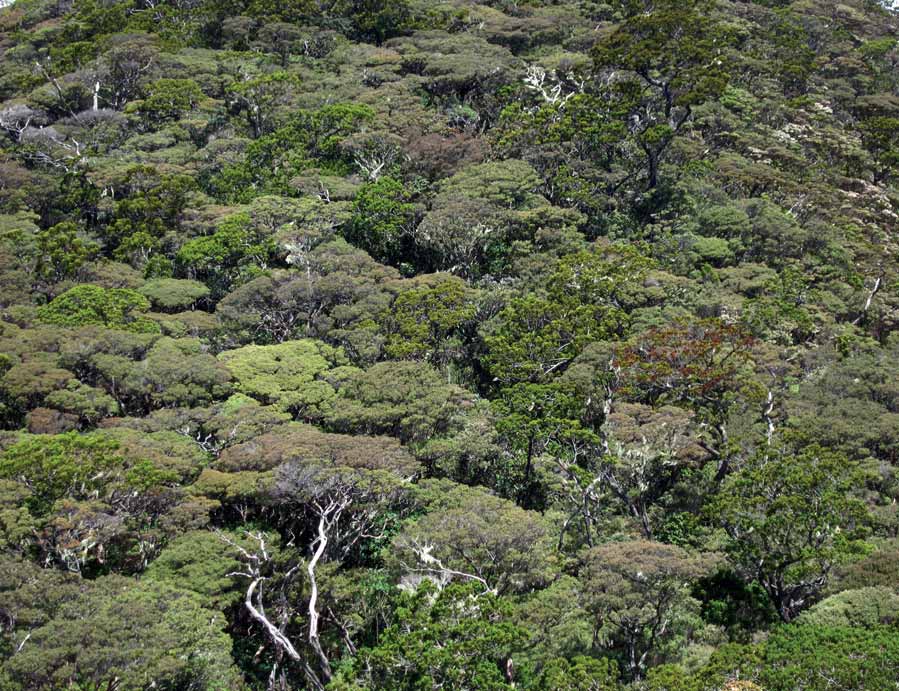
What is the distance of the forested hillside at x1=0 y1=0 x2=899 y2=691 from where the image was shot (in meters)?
27.1

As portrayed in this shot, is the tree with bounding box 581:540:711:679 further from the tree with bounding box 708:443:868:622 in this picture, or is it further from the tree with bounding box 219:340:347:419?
the tree with bounding box 219:340:347:419

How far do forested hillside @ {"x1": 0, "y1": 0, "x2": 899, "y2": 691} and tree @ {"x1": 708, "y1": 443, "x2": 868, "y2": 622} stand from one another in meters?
0.13

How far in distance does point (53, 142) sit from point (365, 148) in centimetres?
2163

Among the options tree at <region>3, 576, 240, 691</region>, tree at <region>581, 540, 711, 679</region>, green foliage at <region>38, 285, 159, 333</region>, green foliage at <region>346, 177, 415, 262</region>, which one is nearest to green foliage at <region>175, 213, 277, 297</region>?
green foliage at <region>38, 285, 159, 333</region>

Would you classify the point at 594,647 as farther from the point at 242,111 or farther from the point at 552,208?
the point at 242,111

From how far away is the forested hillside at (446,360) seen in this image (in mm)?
27078

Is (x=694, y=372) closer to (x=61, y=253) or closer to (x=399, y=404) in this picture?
(x=399, y=404)

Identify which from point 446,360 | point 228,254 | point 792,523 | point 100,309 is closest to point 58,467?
point 100,309

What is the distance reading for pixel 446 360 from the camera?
43.2 meters

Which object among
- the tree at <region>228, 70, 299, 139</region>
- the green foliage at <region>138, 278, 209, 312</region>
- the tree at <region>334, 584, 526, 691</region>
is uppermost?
the tree at <region>228, 70, 299, 139</region>

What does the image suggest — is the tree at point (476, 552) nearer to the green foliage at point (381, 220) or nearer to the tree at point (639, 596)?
the tree at point (639, 596)

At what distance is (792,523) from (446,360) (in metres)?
19.0

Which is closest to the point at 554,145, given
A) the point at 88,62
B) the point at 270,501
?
the point at 270,501

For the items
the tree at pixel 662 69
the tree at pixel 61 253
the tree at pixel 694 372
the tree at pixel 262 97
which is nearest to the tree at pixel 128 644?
the tree at pixel 694 372
